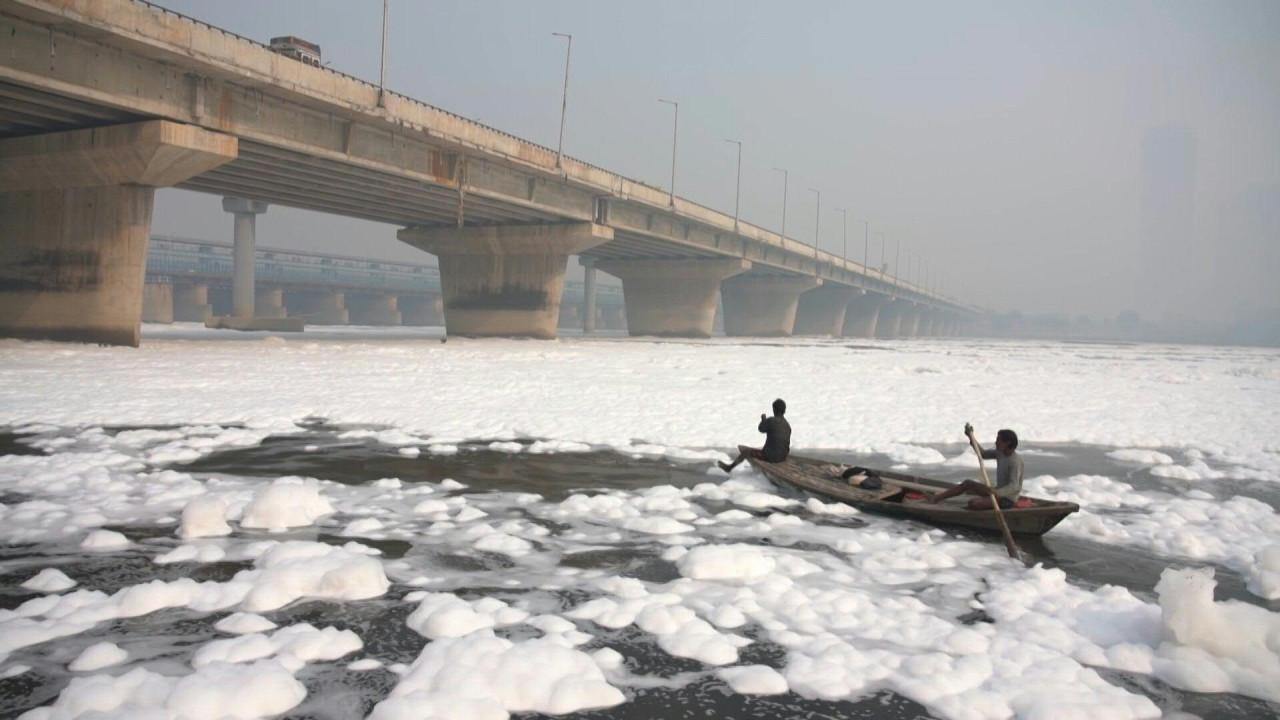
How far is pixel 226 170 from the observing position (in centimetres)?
3381

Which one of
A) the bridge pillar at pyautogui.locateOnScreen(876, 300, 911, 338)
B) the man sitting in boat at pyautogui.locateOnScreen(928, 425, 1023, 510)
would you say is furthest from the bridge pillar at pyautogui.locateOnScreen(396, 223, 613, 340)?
the bridge pillar at pyautogui.locateOnScreen(876, 300, 911, 338)

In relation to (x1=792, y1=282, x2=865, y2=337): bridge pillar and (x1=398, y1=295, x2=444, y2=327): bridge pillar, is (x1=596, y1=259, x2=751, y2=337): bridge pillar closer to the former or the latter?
(x1=792, y1=282, x2=865, y2=337): bridge pillar

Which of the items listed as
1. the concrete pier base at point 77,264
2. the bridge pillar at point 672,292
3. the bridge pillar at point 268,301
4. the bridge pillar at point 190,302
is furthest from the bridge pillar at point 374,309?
the concrete pier base at point 77,264

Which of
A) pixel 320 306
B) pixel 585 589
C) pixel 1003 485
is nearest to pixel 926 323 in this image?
pixel 320 306

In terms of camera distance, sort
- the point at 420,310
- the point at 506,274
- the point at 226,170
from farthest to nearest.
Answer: the point at 420,310
the point at 506,274
the point at 226,170

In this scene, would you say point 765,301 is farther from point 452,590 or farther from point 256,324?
point 452,590

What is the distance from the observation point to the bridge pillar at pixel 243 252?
73312 mm

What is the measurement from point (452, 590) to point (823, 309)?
10089 cm

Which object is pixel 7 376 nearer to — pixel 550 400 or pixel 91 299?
pixel 91 299

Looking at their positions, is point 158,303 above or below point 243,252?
below

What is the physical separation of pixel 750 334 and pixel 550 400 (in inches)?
2631

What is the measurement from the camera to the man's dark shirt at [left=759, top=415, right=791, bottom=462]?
10.9 m

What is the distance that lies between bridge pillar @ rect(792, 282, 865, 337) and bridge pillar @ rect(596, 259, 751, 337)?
37.4m

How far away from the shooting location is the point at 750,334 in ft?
277
